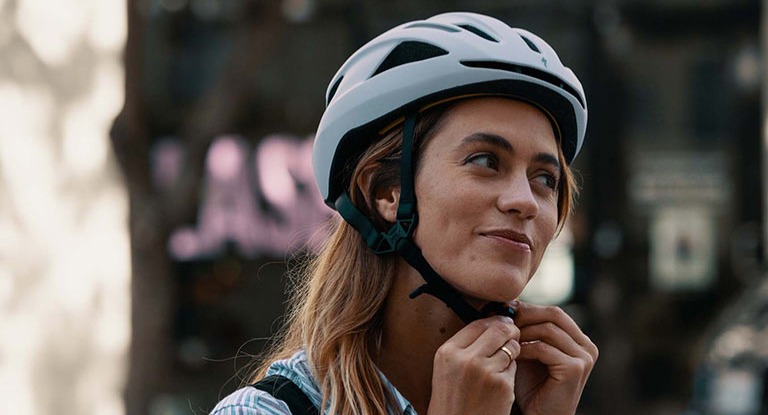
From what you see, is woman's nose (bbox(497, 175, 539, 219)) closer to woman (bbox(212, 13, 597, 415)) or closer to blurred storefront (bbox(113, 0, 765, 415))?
woman (bbox(212, 13, 597, 415))

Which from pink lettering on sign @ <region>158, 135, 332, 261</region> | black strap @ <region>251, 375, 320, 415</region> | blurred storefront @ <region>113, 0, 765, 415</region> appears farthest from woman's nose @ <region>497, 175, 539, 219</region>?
blurred storefront @ <region>113, 0, 765, 415</region>

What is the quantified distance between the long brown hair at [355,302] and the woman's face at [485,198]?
75mm

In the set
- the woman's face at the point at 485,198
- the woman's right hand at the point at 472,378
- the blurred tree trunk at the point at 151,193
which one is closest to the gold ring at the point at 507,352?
the woman's right hand at the point at 472,378

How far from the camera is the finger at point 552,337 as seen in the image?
2740 millimetres

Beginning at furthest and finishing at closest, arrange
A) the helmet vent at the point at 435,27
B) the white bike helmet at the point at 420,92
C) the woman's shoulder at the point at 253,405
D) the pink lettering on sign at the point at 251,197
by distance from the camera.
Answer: the pink lettering on sign at the point at 251,197 < the helmet vent at the point at 435,27 < the white bike helmet at the point at 420,92 < the woman's shoulder at the point at 253,405

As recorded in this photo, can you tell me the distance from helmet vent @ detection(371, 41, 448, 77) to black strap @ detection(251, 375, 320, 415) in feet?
2.55

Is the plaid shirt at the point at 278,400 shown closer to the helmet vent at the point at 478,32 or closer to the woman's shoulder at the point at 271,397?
the woman's shoulder at the point at 271,397

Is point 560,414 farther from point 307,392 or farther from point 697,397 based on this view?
point 697,397

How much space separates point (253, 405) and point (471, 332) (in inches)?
19.6

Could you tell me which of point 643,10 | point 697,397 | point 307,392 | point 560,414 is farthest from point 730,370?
point 643,10

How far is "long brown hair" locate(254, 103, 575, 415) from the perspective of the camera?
8.45 feet

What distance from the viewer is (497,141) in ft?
8.58

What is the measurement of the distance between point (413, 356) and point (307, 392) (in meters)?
0.31

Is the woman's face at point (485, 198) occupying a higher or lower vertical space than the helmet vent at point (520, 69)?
lower
